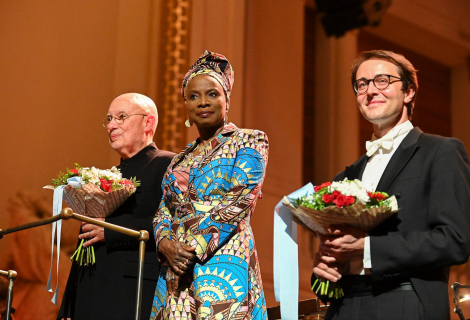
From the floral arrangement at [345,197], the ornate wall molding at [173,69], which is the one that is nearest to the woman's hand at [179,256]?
the floral arrangement at [345,197]

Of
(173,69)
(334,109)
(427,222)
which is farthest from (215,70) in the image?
(334,109)

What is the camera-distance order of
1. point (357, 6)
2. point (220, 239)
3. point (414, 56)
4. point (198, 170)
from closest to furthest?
point (220, 239) < point (198, 170) < point (357, 6) < point (414, 56)

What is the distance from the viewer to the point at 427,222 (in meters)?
2.42

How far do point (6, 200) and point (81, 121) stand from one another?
38.0 inches

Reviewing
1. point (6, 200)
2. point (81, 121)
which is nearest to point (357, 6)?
point (81, 121)

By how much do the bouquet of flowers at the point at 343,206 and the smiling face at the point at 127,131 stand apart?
1730 mm

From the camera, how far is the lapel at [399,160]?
253 cm

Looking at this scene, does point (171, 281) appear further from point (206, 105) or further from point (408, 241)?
point (408, 241)

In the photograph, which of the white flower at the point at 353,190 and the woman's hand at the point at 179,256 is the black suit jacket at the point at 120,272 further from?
the white flower at the point at 353,190

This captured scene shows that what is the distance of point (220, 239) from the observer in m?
2.97

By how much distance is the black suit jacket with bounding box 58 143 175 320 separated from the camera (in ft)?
11.4

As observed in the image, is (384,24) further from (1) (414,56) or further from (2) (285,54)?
(2) (285,54)

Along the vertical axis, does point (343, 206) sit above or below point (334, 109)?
below

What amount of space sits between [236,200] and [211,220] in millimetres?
149
